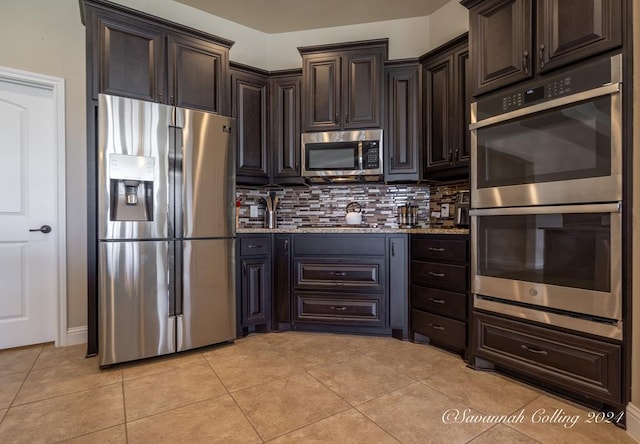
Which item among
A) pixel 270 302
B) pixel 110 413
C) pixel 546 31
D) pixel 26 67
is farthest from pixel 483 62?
pixel 26 67

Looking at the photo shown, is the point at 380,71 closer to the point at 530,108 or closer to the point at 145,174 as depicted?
the point at 530,108

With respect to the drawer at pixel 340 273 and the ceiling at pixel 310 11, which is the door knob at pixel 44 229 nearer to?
the drawer at pixel 340 273

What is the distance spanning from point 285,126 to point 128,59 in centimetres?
127

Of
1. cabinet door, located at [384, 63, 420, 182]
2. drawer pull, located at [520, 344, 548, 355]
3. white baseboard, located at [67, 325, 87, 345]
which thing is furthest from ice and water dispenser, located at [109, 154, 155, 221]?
drawer pull, located at [520, 344, 548, 355]

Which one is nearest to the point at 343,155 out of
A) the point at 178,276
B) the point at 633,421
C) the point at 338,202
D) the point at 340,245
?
the point at 338,202

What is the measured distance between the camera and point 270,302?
2732mm

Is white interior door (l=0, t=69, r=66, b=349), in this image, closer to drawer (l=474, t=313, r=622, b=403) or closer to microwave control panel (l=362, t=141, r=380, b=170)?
microwave control panel (l=362, t=141, r=380, b=170)

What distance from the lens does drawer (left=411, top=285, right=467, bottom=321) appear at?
85.3 inches

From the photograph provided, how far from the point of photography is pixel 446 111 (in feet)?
8.32

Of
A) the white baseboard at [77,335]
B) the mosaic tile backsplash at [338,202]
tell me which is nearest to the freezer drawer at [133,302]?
the white baseboard at [77,335]

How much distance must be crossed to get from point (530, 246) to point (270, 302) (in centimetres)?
192

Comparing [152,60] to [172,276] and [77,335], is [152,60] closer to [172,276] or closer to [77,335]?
[172,276]

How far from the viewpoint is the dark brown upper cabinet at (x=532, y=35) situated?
149cm

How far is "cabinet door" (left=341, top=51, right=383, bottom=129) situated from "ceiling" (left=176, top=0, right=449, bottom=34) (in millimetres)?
497
